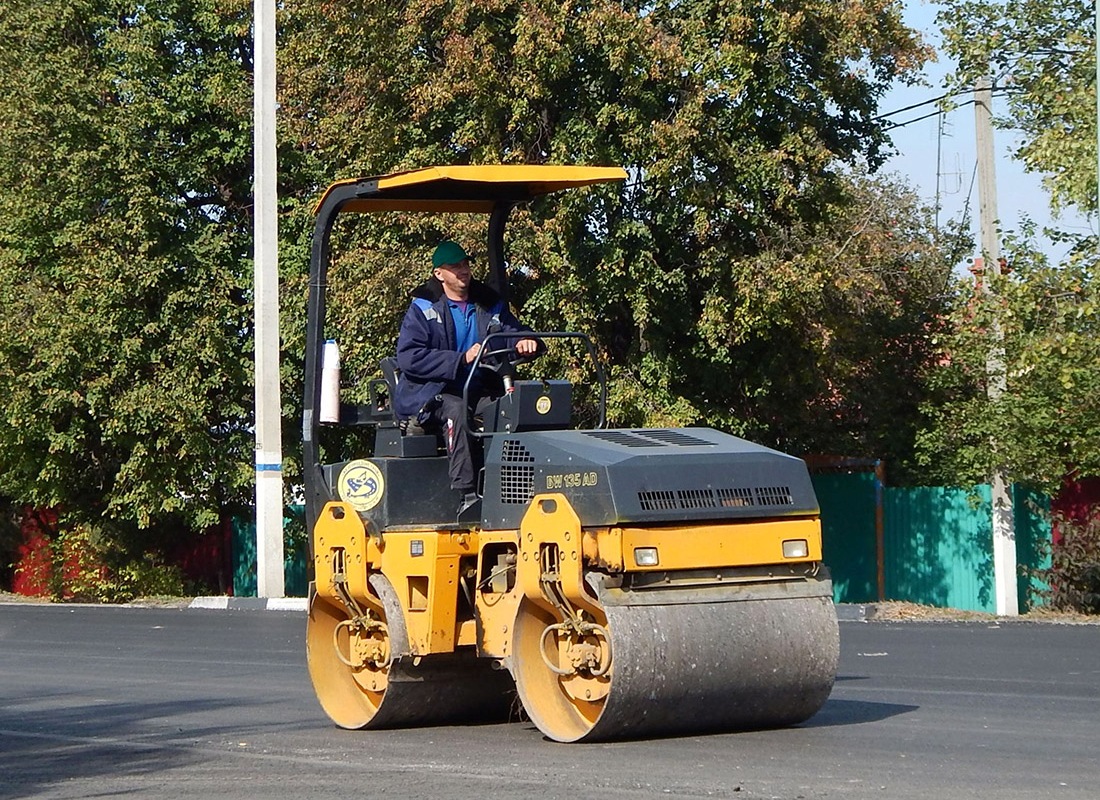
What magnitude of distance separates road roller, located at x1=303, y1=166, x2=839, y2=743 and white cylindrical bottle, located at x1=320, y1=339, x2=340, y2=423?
0.01 metres

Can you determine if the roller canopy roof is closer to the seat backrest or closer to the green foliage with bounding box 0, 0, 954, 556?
the seat backrest

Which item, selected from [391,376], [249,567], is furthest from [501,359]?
[249,567]

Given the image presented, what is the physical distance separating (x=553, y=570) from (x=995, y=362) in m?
14.2

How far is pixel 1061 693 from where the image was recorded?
390 inches

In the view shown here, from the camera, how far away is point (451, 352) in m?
8.84

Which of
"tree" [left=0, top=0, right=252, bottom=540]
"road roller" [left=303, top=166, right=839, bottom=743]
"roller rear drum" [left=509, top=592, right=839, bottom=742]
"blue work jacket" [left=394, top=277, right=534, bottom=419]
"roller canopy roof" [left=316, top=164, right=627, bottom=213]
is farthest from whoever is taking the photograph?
"tree" [left=0, top=0, right=252, bottom=540]

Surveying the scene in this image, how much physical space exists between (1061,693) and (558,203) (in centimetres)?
1250

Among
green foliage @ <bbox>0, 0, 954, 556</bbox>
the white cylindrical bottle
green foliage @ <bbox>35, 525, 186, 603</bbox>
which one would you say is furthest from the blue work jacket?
green foliage @ <bbox>35, 525, 186, 603</bbox>

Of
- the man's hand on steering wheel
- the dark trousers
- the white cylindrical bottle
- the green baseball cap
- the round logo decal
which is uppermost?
the green baseball cap

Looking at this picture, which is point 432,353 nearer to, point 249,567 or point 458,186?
point 458,186

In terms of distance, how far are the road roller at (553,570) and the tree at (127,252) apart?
55.8 feet

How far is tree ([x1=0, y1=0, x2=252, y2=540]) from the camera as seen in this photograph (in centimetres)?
2569

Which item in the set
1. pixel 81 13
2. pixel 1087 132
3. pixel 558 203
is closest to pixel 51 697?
pixel 558 203

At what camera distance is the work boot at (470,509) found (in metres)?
8.70
